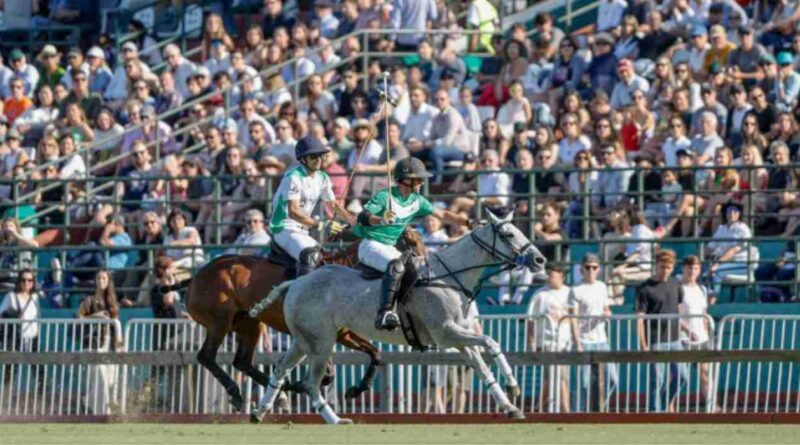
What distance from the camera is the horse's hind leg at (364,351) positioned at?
20812 mm

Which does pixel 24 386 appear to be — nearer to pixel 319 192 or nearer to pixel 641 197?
pixel 319 192

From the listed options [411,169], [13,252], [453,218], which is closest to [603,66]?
[13,252]

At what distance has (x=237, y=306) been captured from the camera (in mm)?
22172

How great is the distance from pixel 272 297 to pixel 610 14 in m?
10.9

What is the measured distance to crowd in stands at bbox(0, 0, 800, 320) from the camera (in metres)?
25.9

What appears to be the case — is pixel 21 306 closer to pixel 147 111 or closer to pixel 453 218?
pixel 147 111

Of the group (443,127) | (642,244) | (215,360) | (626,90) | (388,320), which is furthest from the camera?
(443,127)

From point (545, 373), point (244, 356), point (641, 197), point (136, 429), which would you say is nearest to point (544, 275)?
point (641, 197)

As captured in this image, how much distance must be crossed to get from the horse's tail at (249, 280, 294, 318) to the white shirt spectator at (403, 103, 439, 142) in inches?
308

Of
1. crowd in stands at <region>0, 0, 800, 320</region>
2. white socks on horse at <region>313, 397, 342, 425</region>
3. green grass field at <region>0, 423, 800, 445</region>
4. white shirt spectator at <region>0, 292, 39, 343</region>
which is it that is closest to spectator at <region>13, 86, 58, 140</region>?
crowd in stands at <region>0, 0, 800, 320</region>

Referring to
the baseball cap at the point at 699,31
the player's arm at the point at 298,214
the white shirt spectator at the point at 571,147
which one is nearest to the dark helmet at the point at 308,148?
the player's arm at the point at 298,214

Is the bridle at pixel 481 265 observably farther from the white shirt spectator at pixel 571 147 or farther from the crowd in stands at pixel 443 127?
the white shirt spectator at pixel 571 147

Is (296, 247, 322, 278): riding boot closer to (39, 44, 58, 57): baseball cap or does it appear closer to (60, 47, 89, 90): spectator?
(60, 47, 89, 90): spectator

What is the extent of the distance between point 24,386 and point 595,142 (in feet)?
24.7
